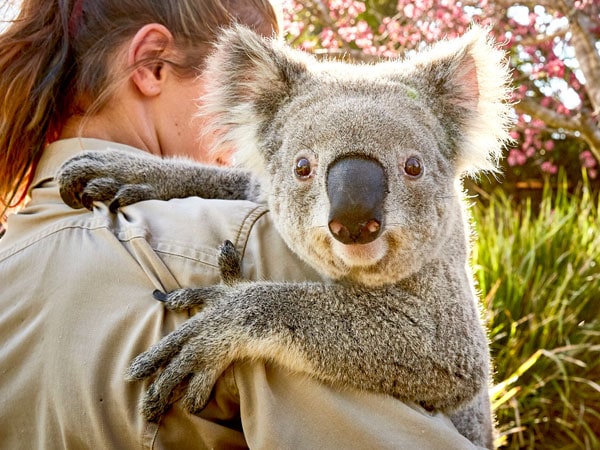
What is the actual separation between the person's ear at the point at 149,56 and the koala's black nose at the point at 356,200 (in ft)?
2.62

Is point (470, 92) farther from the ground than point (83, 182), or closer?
farther from the ground

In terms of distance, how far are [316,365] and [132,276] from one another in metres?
0.48

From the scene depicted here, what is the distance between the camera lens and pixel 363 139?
1.69m

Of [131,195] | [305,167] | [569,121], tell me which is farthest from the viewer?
[569,121]

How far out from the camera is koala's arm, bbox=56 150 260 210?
1.94 meters

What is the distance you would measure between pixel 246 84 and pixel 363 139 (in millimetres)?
516

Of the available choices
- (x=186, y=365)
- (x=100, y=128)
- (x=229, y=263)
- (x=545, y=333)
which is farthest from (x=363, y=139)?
(x=545, y=333)

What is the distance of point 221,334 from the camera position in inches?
63.9

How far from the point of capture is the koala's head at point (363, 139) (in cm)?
164

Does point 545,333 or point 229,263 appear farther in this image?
point 545,333

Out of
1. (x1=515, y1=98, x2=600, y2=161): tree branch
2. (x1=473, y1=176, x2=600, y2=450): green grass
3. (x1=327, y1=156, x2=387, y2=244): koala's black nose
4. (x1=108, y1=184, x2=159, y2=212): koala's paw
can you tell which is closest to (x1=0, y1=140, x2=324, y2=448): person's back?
(x1=108, y1=184, x2=159, y2=212): koala's paw

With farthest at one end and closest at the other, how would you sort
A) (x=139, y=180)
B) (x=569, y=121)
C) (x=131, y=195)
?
(x=569, y=121), (x=139, y=180), (x=131, y=195)

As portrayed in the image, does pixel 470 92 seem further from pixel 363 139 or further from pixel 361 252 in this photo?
pixel 361 252

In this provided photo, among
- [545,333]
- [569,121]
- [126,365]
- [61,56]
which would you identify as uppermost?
[569,121]
